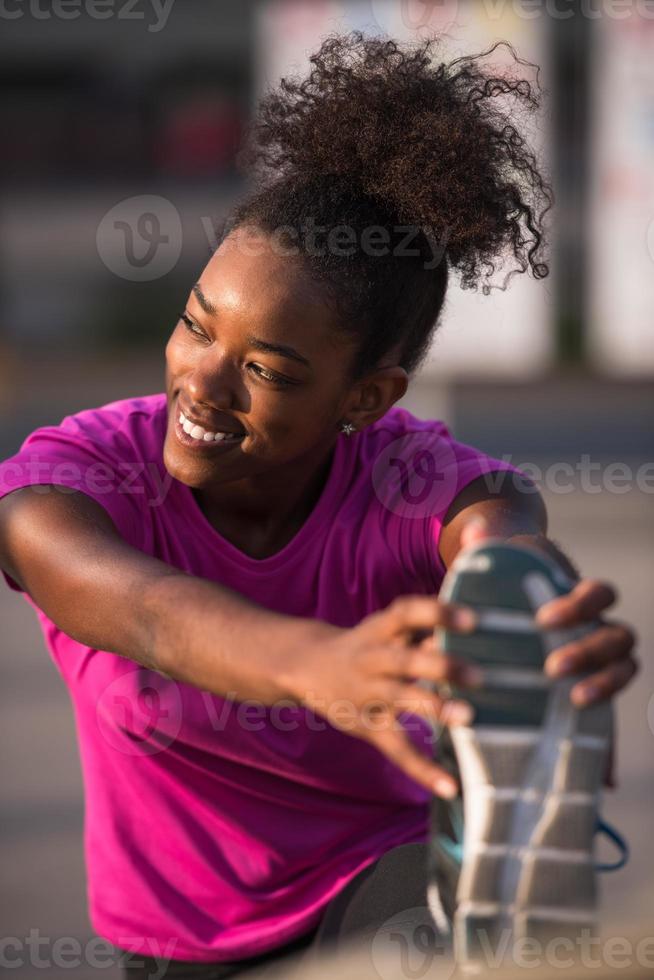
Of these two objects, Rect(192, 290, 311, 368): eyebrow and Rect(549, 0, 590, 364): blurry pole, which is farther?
Rect(549, 0, 590, 364): blurry pole

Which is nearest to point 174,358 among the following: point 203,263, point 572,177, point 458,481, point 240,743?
point 458,481

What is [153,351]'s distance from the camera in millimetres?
17672

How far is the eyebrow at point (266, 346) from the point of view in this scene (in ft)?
6.94

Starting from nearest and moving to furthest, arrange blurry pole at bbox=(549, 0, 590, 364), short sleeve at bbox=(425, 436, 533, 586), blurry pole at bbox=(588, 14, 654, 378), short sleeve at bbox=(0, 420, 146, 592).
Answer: short sleeve at bbox=(0, 420, 146, 592) → short sleeve at bbox=(425, 436, 533, 586) → blurry pole at bbox=(588, 14, 654, 378) → blurry pole at bbox=(549, 0, 590, 364)

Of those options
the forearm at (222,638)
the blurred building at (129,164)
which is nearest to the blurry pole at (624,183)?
the blurred building at (129,164)

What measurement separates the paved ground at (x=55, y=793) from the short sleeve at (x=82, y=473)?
3.06ft

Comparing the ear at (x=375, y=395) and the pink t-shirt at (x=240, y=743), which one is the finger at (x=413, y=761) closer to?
the pink t-shirt at (x=240, y=743)

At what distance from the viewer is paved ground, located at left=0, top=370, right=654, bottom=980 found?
160 inches

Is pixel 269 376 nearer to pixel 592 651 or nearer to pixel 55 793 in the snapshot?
pixel 592 651

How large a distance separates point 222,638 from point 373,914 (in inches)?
30.4

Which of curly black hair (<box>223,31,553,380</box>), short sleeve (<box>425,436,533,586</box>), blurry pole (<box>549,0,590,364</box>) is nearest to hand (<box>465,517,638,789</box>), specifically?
short sleeve (<box>425,436,533,586</box>)

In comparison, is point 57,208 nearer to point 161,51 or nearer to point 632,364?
point 161,51

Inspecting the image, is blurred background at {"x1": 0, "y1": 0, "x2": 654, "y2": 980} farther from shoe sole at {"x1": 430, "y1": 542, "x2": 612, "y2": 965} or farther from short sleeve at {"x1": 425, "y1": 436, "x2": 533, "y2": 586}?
short sleeve at {"x1": 425, "y1": 436, "x2": 533, "y2": 586}

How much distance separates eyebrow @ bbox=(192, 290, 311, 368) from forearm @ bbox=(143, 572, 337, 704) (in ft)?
1.42
